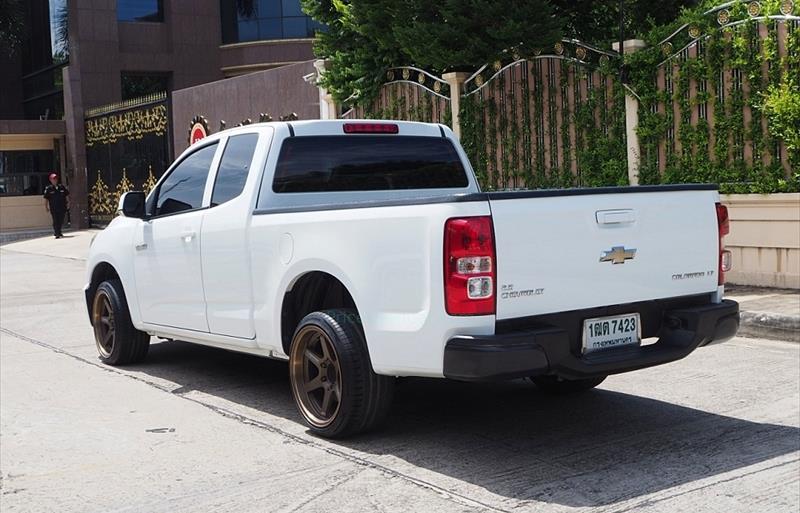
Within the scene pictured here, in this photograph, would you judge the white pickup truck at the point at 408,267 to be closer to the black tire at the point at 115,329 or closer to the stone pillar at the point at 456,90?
the black tire at the point at 115,329

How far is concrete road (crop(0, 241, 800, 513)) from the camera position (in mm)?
4836

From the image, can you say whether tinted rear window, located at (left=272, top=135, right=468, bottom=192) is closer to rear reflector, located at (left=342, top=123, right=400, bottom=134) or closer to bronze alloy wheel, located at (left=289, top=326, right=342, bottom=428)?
rear reflector, located at (left=342, top=123, right=400, bottom=134)

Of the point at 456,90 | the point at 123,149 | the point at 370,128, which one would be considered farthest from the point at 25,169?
the point at 370,128

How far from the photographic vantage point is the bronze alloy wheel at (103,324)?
334 inches

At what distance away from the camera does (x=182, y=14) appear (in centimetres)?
3456

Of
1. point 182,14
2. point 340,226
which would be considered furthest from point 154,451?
point 182,14

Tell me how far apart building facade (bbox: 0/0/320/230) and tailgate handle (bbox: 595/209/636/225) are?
27692 millimetres

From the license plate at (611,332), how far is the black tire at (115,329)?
4296 mm

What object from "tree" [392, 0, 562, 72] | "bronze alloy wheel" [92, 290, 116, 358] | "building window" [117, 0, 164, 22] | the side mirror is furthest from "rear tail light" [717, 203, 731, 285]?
"building window" [117, 0, 164, 22]

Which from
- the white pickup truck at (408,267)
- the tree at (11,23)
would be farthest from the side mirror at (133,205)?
the tree at (11,23)

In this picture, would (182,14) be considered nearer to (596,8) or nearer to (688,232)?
(596,8)

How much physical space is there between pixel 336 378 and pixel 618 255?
1.67 metres

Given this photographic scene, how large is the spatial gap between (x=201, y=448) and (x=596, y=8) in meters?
11.0

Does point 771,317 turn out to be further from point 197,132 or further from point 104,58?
point 104,58
